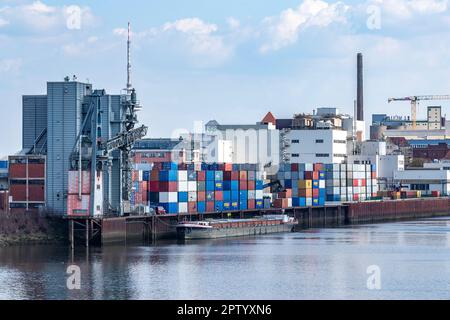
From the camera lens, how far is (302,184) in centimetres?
12312

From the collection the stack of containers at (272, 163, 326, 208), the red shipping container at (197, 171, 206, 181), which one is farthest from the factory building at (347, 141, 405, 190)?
the red shipping container at (197, 171, 206, 181)

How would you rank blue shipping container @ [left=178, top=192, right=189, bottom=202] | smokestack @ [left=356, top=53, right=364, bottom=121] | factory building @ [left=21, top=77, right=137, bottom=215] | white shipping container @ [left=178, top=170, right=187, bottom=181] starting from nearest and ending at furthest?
1. factory building @ [left=21, top=77, right=137, bottom=215]
2. white shipping container @ [left=178, top=170, right=187, bottom=181]
3. blue shipping container @ [left=178, top=192, right=189, bottom=202]
4. smokestack @ [left=356, top=53, right=364, bottom=121]

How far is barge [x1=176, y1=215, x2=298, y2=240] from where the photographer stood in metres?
91.6

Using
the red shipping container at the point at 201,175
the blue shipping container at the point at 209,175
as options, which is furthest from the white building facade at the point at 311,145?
the red shipping container at the point at 201,175

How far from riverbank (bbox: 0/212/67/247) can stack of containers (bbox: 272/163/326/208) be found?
41.7 meters

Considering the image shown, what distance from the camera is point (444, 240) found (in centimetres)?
9244

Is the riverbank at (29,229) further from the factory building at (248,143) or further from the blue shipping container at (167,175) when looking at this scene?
the factory building at (248,143)

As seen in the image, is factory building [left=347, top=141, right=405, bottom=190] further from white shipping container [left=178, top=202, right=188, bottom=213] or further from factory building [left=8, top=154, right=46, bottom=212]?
factory building [left=8, top=154, right=46, bottom=212]

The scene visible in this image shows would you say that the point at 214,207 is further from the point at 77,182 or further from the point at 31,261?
the point at 31,261

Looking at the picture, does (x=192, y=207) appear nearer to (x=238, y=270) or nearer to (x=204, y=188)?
(x=204, y=188)

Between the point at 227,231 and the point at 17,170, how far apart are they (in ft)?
63.4
